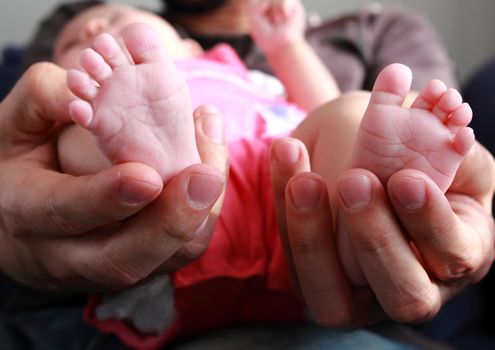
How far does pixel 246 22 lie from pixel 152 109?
74cm

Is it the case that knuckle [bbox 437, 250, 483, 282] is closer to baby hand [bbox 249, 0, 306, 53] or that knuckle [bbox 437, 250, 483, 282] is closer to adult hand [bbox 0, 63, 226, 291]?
adult hand [bbox 0, 63, 226, 291]

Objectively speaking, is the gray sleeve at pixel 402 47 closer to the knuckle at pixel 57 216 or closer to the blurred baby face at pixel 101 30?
the blurred baby face at pixel 101 30

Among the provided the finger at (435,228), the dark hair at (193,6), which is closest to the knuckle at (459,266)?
the finger at (435,228)

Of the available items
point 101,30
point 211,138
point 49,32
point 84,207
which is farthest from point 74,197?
point 49,32

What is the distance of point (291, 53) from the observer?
2.77ft

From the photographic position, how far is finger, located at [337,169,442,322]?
401 millimetres

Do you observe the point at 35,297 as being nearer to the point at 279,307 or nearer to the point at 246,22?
the point at 279,307

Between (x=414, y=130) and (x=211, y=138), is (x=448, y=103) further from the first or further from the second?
(x=211, y=138)

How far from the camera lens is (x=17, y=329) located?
68cm

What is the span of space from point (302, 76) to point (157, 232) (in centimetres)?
47

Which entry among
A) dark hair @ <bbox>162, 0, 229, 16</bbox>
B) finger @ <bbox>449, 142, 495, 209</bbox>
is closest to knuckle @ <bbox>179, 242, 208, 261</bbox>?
finger @ <bbox>449, 142, 495, 209</bbox>

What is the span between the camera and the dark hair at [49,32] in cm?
96

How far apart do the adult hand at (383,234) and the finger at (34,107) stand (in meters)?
0.19

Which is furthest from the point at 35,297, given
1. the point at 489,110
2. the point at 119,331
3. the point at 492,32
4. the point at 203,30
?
the point at 492,32
